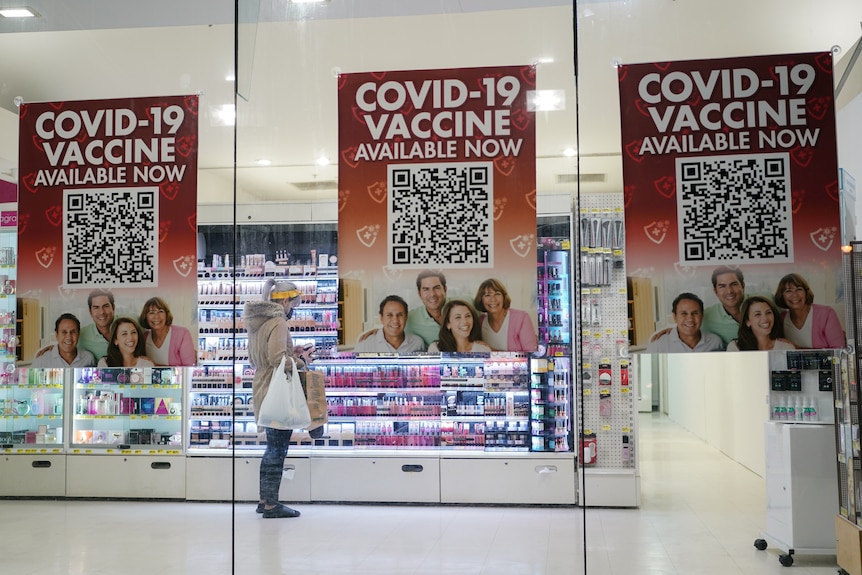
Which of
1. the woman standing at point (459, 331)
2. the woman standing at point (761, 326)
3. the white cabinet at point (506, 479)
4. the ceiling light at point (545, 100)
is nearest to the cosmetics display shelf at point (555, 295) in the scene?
the woman standing at point (459, 331)

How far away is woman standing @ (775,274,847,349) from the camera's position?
3.88 metres

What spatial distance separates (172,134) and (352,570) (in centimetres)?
248

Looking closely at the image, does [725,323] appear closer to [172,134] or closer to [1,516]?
[172,134]

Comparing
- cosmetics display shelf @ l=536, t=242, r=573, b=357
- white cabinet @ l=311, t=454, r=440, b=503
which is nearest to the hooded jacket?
white cabinet @ l=311, t=454, r=440, b=503

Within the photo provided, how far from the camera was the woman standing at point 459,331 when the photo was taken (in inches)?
161

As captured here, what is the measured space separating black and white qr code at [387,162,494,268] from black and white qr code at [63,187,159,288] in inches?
51.7

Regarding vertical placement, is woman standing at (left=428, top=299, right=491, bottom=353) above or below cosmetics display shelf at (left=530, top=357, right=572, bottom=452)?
above

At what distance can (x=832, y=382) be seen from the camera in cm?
458

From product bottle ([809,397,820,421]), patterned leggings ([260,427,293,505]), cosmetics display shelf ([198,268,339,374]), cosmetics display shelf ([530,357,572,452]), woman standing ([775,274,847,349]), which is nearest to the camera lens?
woman standing ([775,274,847,349])

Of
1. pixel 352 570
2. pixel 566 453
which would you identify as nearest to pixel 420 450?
pixel 566 453

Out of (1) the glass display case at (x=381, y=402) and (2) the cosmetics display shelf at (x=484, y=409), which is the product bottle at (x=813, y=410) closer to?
(2) the cosmetics display shelf at (x=484, y=409)

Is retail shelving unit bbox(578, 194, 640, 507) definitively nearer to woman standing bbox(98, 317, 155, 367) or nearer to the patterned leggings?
the patterned leggings

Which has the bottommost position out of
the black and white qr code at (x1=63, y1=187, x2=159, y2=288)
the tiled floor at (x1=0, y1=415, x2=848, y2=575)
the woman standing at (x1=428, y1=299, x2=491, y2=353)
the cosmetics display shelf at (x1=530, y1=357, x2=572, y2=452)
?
the tiled floor at (x1=0, y1=415, x2=848, y2=575)

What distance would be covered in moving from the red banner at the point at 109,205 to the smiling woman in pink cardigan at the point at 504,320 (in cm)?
156
